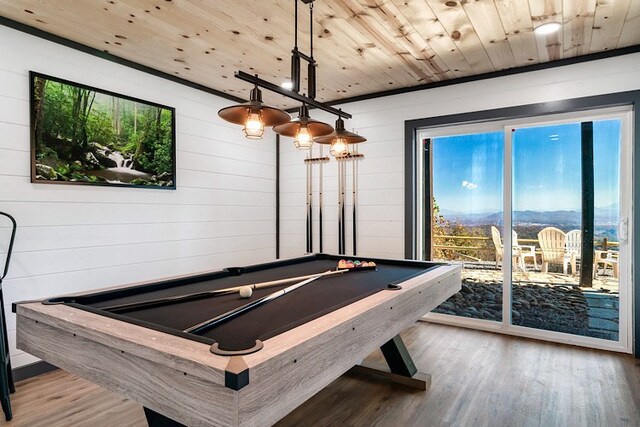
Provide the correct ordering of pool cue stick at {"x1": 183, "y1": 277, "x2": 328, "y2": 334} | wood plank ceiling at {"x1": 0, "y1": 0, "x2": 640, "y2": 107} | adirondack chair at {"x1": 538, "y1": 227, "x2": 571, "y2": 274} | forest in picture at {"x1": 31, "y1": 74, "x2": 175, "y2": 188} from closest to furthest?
pool cue stick at {"x1": 183, "y1": 277, "x2": 328, "y2": 334} → wood plank ceiling at {"x1": 0, "y1": 0, "x2": 640, "y2": 107} → forest in picture at {"x1": 31, "y1": 74, "x2": 175, "y2": 188} → adirondack chair at {"x1": 538, "y1": 227, "x2": 571, "y2": 274}

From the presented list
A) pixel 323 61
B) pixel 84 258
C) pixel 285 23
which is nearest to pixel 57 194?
pixel 84 258

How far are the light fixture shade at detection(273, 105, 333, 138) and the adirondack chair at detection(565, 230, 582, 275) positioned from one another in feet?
9.03

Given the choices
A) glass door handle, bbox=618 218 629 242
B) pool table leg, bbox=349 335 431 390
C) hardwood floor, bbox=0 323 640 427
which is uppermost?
glass door handle, bbox=618 218 629 242

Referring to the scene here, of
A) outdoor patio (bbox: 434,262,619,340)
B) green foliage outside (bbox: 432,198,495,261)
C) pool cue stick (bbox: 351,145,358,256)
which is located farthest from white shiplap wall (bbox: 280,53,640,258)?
outdoor patio (bbox: 434,262,619,340)

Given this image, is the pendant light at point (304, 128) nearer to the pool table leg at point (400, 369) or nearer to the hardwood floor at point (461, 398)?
the pool table leg at point (400, 369)

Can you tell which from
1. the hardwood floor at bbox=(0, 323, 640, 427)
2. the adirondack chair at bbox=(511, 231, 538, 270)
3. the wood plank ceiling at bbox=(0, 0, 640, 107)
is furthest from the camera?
the adirondack chair at bbox=(511, 231, 538, 270)

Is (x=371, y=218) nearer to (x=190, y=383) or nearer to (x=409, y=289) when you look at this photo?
(x=409, y=289)

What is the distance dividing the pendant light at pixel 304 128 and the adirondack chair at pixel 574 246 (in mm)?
2752

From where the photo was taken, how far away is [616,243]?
341cm

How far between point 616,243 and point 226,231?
155 inches

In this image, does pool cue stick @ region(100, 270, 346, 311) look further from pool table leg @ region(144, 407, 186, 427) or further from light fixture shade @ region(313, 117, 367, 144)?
light fixture shade @ region(313, 117, 367, 144)

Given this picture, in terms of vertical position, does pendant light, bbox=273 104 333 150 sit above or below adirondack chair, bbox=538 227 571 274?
above

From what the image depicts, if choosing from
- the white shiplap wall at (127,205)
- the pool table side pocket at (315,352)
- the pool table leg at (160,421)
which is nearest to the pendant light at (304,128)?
the pool table side pocket at (315,352)

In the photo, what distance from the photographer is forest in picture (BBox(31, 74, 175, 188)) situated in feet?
9.46
